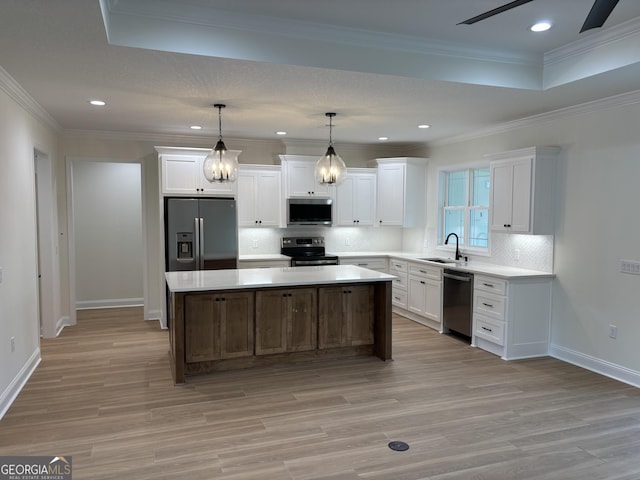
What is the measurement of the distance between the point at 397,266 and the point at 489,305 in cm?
198

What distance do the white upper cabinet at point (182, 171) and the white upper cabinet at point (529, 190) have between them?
3.35 m

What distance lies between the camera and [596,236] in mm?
4449

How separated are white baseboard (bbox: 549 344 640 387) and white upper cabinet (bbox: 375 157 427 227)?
2.88 meters

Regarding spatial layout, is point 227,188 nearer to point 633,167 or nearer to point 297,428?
point 297,428

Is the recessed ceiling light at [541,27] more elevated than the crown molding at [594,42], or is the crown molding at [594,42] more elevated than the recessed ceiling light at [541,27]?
the recessed ceiling light at [541,27]

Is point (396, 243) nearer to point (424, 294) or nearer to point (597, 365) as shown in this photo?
point (424, 294)

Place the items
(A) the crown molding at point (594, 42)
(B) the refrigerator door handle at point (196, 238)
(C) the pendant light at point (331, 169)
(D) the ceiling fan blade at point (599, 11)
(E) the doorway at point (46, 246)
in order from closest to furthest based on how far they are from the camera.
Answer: (D) the ceiling fan blade at point (599, 11) < (A) the crown molding at point (594, 42) < (C) the pendant light at point (331, 169) < (E) the doorway at point (46, 246) < (B) the refrigerator door handle at point (196, 238)

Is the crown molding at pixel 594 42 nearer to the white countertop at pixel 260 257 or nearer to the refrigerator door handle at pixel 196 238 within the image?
the white countertop at pixel 260 257

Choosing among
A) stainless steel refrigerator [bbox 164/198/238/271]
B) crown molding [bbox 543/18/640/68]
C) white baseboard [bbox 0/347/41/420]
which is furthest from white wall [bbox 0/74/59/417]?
crown molding [bbox 543/18/640/68]

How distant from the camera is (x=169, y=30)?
3010mm

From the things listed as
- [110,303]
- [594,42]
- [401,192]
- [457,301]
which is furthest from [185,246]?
[594,42]

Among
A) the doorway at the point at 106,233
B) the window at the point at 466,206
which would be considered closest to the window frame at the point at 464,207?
the window at the point at 466,206

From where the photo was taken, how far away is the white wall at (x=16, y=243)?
3621 mm

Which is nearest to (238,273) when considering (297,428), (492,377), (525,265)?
(297,428)
